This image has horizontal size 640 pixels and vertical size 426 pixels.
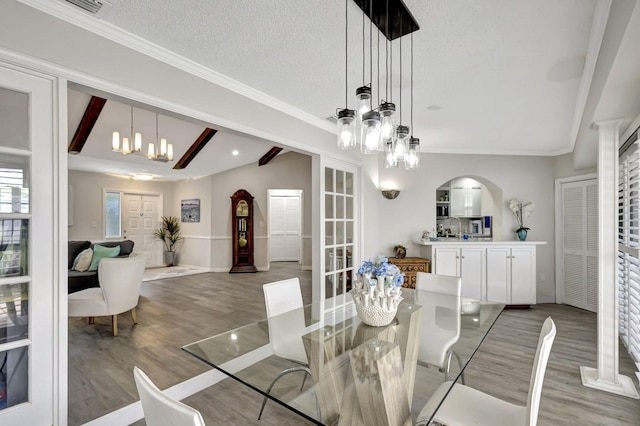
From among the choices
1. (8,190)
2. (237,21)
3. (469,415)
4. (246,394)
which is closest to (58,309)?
(8,190)

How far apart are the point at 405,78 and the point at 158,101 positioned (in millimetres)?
1886

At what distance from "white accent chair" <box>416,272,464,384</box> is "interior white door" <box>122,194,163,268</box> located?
26.0 ft

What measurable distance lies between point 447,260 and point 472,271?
0.42 m

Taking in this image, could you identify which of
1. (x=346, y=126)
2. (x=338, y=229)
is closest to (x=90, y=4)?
(x=346, y=126)

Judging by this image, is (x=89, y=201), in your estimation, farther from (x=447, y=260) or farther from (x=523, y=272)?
(x=523, y=272)

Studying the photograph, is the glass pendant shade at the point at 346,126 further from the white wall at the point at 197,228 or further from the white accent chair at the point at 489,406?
the white wall at the point at 197,228

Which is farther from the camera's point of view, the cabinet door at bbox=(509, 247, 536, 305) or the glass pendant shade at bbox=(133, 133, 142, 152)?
the glass pendant shade at bbox=(133, 133, 142, 152)

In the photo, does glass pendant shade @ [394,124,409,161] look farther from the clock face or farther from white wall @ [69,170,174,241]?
white wall @ [69,170,174,241]

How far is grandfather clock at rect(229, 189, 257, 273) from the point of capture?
7.75 m

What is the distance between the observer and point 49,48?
5.65ft

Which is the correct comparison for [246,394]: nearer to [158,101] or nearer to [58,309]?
[58,309]

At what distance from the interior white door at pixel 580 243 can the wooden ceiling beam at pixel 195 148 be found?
6.10m

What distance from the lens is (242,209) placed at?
25.7 feet

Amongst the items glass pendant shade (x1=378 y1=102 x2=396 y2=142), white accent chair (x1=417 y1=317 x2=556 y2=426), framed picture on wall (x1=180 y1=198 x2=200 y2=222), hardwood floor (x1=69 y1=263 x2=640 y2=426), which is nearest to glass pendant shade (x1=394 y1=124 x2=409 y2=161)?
glass pendant shade (x1=378 y1=102 x2=396 y2=142)
